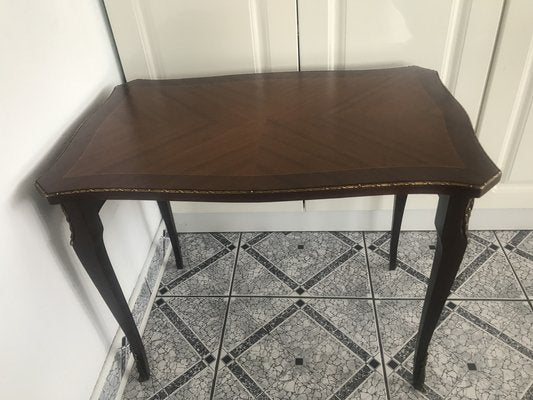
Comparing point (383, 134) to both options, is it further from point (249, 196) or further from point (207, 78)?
point (207, 78)

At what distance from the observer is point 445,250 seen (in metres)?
0.91

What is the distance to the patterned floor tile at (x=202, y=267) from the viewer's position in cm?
150

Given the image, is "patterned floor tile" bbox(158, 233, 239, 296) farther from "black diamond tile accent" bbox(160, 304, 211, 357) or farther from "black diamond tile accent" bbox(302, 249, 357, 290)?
"black diamond tile accent" bbox(302, 249, 357, 290)

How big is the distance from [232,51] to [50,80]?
500mm

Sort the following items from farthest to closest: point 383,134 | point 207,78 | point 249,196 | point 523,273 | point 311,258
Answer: point 311,258
point 523,273
point 207,78
point 383,134
point 249,196

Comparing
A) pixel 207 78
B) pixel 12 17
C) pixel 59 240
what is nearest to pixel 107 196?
pixel 59 240

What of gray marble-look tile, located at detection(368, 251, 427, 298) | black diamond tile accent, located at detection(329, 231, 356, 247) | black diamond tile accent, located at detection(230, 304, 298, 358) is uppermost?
black diamond tile accent, located at detection(329, 231, 356, 247)

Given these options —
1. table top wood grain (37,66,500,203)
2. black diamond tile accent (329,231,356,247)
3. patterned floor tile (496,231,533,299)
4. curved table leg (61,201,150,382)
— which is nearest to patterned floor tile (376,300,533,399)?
patterned floor tile (496,231,533,299)

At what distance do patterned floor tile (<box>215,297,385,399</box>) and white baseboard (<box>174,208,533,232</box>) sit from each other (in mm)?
316

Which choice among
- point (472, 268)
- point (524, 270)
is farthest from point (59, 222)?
point (524, 270)

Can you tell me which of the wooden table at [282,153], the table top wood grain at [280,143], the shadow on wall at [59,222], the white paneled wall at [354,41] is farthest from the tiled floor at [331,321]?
the table top wood grain at [280,143]

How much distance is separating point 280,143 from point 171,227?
669 millimetres

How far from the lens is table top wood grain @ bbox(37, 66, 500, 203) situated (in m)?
0.83

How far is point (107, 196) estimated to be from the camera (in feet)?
2.83
